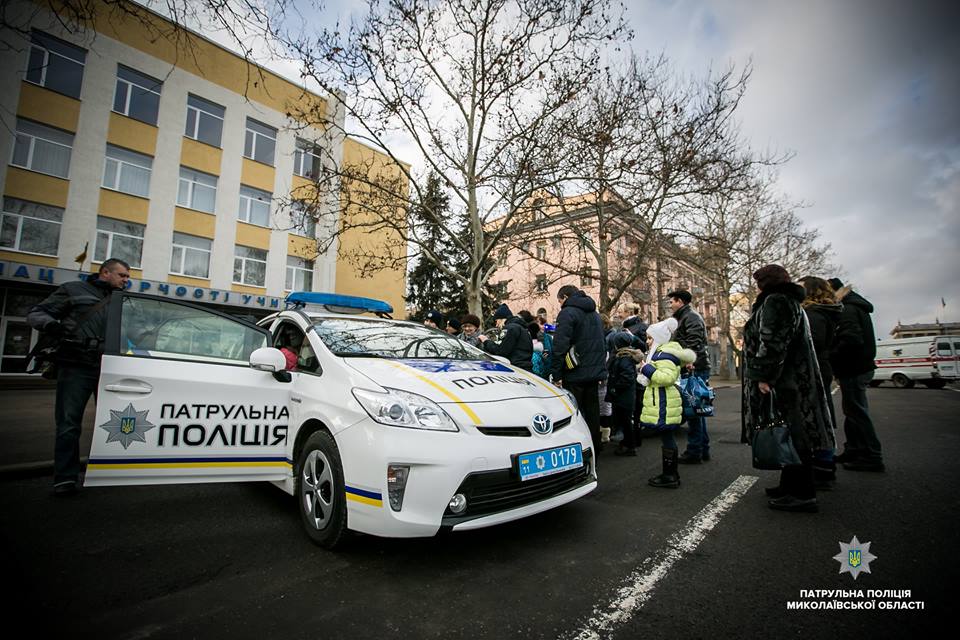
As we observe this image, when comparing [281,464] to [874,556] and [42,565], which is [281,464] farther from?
[874,556]

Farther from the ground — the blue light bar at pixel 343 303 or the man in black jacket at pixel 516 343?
the blue light bar at pixel 343 303

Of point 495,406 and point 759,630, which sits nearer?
point 759,630

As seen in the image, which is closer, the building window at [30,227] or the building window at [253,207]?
the building window at [30,227]

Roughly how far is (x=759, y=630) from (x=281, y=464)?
2833mm

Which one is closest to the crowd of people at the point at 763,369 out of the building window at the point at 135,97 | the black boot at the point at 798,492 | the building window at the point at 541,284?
the black boot at the point at 798,492

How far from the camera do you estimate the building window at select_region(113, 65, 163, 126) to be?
1584 centimetres

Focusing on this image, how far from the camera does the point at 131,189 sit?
1580 cm

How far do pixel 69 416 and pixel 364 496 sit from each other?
2.95 m

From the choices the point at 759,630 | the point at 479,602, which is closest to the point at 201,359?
the point at 479,602

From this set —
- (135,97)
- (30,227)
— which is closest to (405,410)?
(30,227)

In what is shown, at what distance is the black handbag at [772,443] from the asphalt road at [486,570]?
1.23 ft

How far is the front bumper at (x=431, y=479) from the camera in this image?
225 cm

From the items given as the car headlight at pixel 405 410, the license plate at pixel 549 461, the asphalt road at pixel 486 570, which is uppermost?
the car headlight at pixel 405 410

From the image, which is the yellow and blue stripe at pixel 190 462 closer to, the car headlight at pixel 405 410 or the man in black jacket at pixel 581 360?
the car headlight at pixel 405 410
